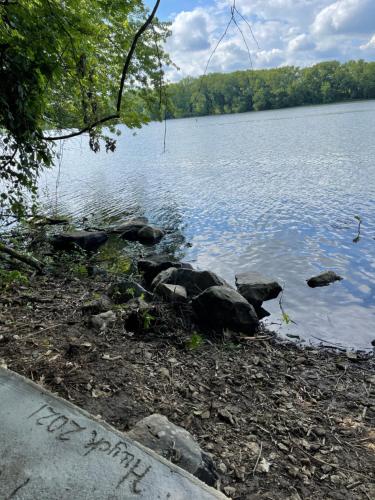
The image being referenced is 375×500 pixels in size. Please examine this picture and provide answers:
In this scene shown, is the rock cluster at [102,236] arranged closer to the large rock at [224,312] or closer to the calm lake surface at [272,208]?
the calm lake surface at [272,208]

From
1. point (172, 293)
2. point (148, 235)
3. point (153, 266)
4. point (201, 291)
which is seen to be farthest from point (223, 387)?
point (148, 235)

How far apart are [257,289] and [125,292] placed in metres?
3.74

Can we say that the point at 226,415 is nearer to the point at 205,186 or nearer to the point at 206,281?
the point at 206,281

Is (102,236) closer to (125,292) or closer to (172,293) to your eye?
(125,292)

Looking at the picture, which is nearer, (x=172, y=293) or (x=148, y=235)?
(x=172, y=293)

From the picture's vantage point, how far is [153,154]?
44.9m

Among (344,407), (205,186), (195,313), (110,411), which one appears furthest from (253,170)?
(110,411)

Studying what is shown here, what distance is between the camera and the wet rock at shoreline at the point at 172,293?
347 inches

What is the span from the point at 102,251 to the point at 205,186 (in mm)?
12564

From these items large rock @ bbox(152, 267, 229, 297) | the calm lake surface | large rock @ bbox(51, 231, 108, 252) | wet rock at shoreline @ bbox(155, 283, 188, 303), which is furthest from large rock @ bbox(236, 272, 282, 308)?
large rock @ bbox(51, 231, 108, 252)

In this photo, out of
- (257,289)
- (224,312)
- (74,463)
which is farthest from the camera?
(257,289)

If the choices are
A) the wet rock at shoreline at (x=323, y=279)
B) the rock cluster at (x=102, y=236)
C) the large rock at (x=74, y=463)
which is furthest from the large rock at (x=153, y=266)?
the large rock at (x=74, y=463)

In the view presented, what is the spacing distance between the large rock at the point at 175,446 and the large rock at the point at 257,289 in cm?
698

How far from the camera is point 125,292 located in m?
9.16
